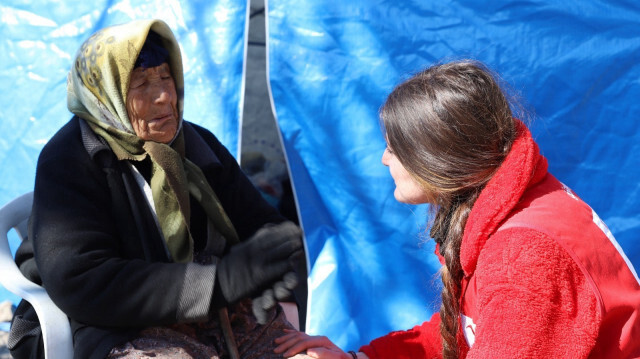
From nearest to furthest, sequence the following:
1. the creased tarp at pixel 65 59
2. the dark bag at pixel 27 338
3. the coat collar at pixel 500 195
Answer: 1. the coat collar at pixel 500 195
2. the dark bag at pixel 27 338
3. the creased tarp at pixel 65 59

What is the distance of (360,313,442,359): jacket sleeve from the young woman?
161 mm

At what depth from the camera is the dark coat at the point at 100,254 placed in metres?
1.56

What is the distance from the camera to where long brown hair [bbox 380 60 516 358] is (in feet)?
4.48

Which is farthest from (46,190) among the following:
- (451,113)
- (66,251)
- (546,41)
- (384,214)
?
(546,41)

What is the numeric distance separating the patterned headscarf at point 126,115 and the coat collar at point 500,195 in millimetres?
739

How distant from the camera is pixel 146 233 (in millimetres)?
1733

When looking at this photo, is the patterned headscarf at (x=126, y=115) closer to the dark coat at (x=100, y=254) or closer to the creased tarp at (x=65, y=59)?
the dark coat at (x=100, y=254)

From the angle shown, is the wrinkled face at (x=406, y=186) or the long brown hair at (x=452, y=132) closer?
the long brown hair at (x=452, y=132)

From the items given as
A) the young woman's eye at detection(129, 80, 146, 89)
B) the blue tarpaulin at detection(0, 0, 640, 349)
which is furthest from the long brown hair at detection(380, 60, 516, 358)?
the blue tarpaulin at detection(0, 0, 640, 349)

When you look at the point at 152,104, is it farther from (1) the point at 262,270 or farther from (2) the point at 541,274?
(2) the point at 541,274

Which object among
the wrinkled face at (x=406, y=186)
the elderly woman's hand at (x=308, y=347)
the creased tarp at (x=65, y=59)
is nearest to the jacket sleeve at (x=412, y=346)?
the elderly woman's hand at (x=308, y=347)

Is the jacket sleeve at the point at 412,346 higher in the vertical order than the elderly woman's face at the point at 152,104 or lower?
lower

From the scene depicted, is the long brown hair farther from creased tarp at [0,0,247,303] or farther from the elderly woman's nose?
creased tarp at [0,0,247,303]

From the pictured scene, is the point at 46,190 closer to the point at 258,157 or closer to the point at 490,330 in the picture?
the point at 490,330
